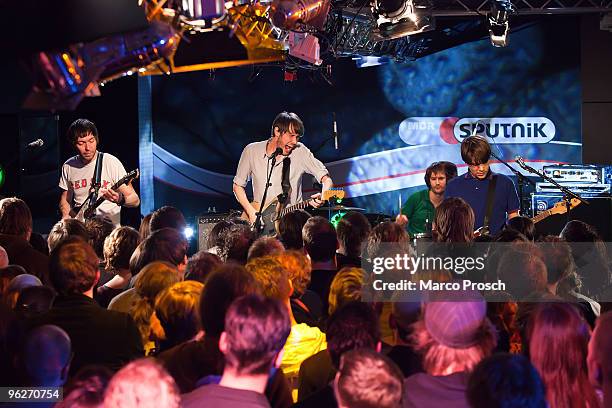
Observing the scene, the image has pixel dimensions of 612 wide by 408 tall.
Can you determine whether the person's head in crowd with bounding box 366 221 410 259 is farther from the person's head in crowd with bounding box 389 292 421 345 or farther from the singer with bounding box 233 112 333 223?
the singer with bounding box 233 112 333 223

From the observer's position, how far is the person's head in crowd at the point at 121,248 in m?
5.10

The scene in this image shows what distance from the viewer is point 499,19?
33.0ft

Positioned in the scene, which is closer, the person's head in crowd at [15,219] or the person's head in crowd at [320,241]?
the person's head in crowd at [320,241]

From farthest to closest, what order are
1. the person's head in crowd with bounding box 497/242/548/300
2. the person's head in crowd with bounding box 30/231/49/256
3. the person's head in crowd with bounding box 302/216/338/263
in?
the person's head in crowd with bounding box 30/231/49/256, the person's head in crowd with bounding box 302/216/338/263, the person's head in crowd with bounding box 497/242/548/300

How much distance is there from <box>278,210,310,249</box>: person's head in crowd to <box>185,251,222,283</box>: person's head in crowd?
1.52 metres

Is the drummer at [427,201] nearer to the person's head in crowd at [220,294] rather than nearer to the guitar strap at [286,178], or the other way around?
the guitar strap at [286,178]

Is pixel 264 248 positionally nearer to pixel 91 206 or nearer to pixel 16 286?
pixel 16 286

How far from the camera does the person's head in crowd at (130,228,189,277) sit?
15.2ft

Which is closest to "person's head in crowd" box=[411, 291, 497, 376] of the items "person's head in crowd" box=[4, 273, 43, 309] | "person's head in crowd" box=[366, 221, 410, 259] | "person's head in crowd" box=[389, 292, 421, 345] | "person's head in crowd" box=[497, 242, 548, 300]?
"person's head in crowd" box=[389, 292, 421, 345]

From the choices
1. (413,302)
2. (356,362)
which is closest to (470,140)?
(413,302)

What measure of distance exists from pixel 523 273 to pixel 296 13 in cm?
234

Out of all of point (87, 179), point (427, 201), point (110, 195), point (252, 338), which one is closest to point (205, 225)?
point (87, 179)

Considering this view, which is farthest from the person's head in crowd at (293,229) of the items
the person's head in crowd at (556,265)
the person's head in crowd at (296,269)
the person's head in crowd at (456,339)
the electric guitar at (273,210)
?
the person's head in crowd at (456,339)

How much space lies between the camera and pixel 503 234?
5.13 m
